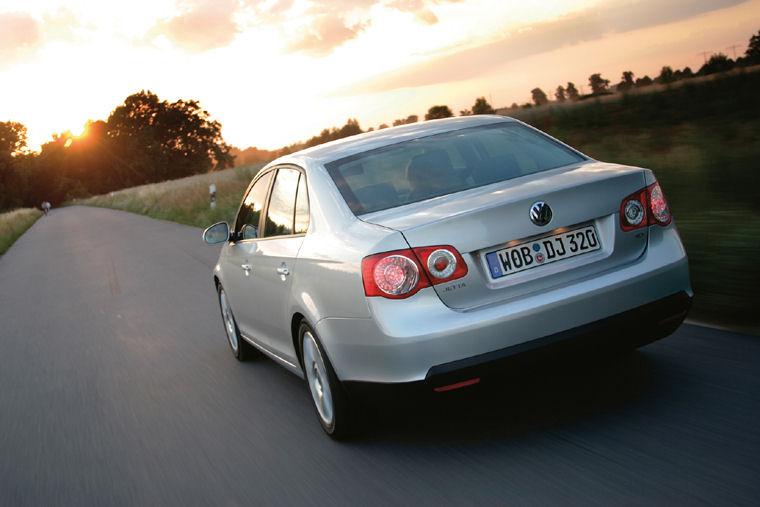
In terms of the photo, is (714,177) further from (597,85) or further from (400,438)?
(597,85)

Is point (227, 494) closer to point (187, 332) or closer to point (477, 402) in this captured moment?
point (477, 402)

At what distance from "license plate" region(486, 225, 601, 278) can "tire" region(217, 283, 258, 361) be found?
3.24 meters

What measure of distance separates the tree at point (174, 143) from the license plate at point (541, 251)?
366ft

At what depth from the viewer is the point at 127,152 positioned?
118 meters

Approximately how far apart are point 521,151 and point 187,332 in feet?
15.4

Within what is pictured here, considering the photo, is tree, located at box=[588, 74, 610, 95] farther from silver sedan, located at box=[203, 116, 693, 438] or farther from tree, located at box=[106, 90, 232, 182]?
tree, located at box=[106, 90, 232, 182]

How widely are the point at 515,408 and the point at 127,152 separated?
12009 cm

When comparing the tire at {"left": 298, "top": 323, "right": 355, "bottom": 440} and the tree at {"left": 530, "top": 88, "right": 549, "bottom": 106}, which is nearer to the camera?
the tire at {"left": 298, "top": 323, "right": 355, "bottom": 440}

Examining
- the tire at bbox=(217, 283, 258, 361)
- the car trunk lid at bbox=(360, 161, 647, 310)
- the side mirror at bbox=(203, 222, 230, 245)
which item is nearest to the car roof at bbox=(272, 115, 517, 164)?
the car trunk lid at bbox=(360, 161, 647, 310)

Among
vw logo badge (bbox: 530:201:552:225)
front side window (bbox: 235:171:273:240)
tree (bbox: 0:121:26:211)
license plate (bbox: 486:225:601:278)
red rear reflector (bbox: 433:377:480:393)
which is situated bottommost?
red rear reflector (bbox: 433:377:480:393)

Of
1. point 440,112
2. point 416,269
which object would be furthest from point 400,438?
point 440,112

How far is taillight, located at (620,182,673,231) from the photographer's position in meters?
3.90

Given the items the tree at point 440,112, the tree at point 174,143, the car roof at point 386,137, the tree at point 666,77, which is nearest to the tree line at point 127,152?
the tree at point 174,143

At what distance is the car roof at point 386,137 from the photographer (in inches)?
189
